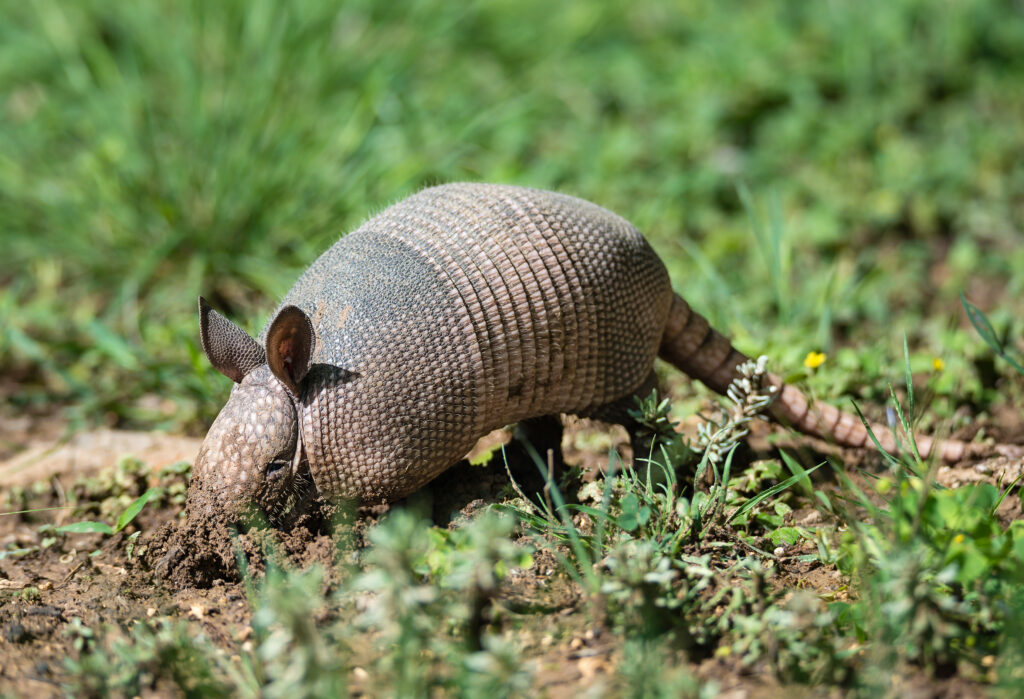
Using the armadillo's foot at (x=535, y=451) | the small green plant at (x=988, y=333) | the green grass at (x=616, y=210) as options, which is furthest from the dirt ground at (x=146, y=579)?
the small green plant at (x=988, y=333)

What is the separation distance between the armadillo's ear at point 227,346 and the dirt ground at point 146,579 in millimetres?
613

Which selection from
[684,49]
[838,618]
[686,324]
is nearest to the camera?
[838,618]

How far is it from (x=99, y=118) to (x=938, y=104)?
6327mm

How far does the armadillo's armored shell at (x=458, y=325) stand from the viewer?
3.40 meters

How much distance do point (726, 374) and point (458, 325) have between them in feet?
4.60

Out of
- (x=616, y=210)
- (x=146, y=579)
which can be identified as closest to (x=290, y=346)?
(x=146, y=579)

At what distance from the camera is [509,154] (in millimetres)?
6980

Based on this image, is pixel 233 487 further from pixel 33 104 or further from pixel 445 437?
pixel 33 104

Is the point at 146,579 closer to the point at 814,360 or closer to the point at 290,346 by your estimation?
the point at 290,346

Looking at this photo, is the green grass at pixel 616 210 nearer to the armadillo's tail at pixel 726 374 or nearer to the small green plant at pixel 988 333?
the small green plant at pixel 988 333

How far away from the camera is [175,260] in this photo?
6.19 metres

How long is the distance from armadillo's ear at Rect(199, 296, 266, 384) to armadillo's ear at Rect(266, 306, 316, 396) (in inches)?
4.5

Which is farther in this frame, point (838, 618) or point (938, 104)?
point (938, 104)

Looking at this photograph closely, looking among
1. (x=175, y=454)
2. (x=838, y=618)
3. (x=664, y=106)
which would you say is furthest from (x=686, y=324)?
(x=664, y=106)
